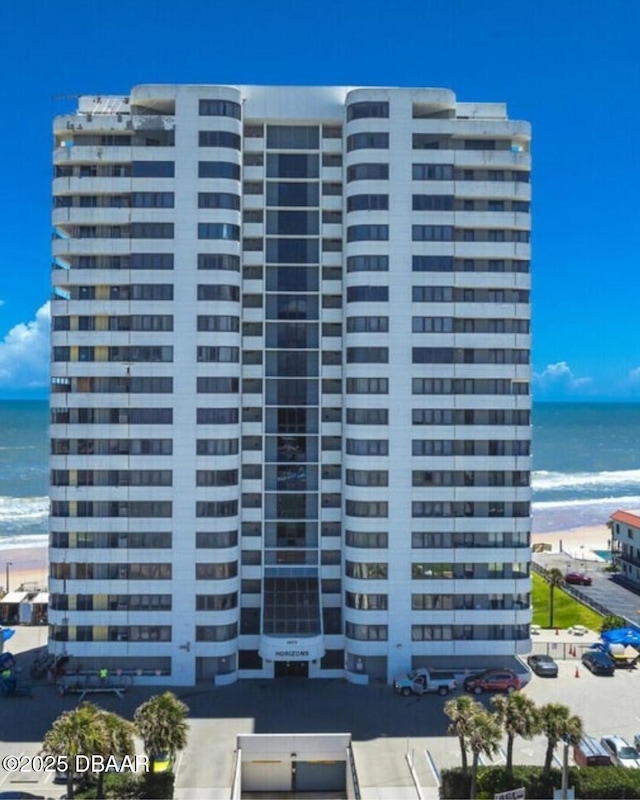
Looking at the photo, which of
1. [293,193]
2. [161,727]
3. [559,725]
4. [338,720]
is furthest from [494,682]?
[293,193]

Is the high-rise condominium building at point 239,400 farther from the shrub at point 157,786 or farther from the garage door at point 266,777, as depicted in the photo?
the shrub at point 157,786

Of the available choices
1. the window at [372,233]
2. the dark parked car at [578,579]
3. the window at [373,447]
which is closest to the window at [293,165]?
the window at [372,233]

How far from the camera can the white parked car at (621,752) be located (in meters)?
42.5

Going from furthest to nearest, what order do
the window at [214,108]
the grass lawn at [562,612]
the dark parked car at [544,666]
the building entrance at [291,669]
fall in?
the grass lawn at [562,612] < the dark parked car at [544,666] < the building entrance at [291,669] < the window at [214,108]

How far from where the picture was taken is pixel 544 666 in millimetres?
57375

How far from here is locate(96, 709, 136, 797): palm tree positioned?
114 feet

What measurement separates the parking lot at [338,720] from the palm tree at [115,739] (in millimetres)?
6364

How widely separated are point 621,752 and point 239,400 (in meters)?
33.5

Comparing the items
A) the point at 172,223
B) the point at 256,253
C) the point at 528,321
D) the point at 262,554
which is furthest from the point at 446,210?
the point at 262,554

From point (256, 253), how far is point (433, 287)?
13816 millimetres

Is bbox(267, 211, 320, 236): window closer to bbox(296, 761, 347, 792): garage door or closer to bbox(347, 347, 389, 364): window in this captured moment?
bbox(347, 347, 389, 364): window

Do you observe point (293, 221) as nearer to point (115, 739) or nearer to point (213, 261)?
point (213, 261)

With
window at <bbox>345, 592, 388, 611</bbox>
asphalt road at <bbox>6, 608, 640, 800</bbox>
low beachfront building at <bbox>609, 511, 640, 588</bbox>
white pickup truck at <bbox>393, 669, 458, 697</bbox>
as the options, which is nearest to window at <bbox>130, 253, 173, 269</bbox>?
window at <bbox>345, 592, 388, 611</bbox>

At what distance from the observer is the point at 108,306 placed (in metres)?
55.9
